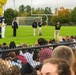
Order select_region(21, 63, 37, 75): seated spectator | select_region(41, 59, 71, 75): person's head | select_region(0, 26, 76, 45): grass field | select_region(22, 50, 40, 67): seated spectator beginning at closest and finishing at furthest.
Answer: select_region(41, 59, 71, 75): person's head
select_region(21, 63, 37, 75): seated spectator
select_region(22, 50, 40, 67): seated spectator
select_region(0, 26, 76, 45): grass field

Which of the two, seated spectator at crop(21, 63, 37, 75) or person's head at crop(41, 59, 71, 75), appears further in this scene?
seated spectator at crop(21, 63, 37, 75)

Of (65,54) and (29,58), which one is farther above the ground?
(65,54)

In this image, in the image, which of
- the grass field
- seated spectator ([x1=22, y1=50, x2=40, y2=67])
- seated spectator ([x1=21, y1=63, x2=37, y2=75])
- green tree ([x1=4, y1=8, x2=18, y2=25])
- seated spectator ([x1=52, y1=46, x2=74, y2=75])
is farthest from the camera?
green tree ([x1=4, y1=8, x2=18, y2=25])

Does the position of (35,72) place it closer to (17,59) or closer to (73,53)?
(73,53)

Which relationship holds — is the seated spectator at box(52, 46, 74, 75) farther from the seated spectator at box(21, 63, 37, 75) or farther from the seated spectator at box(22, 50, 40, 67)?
the seated spectator at box(22, 50, 40, 67)

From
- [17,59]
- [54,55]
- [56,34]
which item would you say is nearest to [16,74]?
[54,55]

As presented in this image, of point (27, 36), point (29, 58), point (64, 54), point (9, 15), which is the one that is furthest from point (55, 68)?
point (9, 15)

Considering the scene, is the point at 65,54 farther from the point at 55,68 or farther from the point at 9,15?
the point at 9,15

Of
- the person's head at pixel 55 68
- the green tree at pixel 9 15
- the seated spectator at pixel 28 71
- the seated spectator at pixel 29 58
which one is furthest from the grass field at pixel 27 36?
the green tree at pixel 9 15

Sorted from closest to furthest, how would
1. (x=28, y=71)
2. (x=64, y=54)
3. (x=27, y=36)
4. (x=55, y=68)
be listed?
(x=55, y=68) < (x=64, y=54) < (x=28, y=71) < (x=27, y=36)

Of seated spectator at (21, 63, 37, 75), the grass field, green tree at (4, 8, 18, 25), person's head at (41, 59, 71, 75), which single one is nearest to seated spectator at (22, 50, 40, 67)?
seated spectator at (21, 63, 37, 75)

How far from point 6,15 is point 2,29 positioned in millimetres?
59828

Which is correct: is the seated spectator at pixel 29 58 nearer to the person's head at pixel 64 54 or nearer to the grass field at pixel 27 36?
the person's head at pixel 64 54

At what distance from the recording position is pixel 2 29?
98.5 feet
